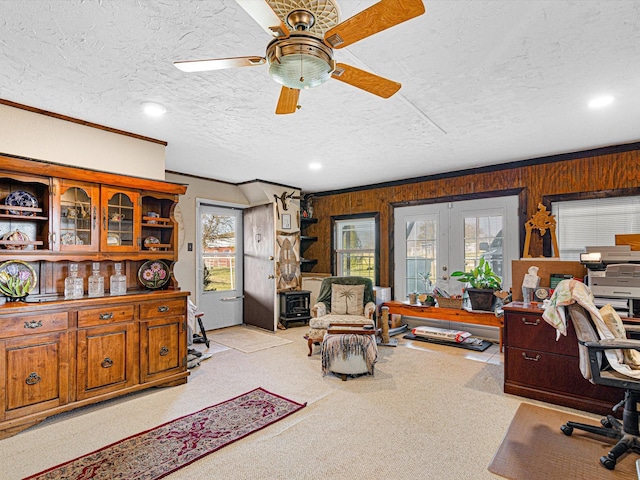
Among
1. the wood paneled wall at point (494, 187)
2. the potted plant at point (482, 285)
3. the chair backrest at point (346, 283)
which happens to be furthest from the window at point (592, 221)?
the chair backrest at point (346, 283)

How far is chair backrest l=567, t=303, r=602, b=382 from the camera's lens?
217 cm

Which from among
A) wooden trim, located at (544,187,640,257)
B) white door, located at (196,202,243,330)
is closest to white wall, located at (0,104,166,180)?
white door, located at (196,202,243,330)

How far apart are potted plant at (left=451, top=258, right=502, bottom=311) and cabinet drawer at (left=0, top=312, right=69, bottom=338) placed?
4.32 meters

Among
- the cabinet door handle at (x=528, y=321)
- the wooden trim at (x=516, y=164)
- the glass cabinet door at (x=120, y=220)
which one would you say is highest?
the wooden trim at (x=516, y=164)

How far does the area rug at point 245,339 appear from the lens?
457 centimetres

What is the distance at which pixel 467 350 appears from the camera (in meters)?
4.37

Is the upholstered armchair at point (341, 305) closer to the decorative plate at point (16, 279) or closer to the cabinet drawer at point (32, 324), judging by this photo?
the cabinet drawer at point (32, 324)

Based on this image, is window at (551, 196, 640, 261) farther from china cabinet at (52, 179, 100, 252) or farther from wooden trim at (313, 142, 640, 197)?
china cabinet at (52, 179, 100, 252)

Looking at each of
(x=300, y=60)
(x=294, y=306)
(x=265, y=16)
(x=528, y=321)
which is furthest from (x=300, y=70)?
(x=294, y=306)

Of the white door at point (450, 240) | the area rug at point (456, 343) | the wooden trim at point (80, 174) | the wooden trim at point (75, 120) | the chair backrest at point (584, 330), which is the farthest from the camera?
the white door at point (450, 240)

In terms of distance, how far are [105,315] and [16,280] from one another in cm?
67

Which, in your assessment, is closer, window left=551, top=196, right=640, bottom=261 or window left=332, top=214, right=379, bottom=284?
window left=551, top=196, right=640, bottom=261

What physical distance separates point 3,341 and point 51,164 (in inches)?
53.3

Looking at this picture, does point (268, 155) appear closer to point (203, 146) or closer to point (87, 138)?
point (203, 146)
